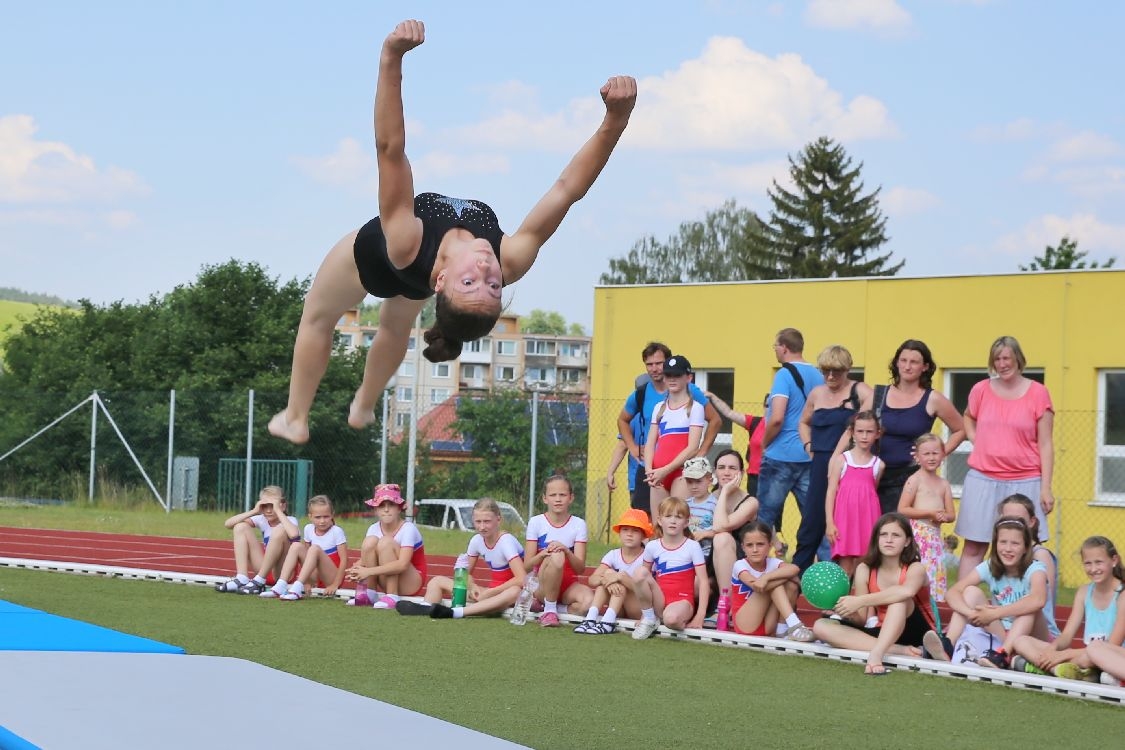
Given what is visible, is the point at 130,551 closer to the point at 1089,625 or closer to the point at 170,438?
the point at 170,438

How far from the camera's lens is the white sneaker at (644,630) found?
285 inches

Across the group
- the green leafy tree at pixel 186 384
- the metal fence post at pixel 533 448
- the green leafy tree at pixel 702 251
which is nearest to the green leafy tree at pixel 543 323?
the green leafy tree at pixel 702 251

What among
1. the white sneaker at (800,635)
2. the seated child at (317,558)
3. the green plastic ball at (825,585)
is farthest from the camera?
the seated child at (317,558)

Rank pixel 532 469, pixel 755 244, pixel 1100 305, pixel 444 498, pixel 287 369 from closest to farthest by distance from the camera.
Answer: pixel 1100 305, pixel 532 469, pixel 444 498, pixel 287 369, pixel 755 244

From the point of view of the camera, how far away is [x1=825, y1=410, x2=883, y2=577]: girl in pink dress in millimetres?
7141

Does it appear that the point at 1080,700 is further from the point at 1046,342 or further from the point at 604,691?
the point at 1046,342

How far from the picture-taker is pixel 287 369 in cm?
2572

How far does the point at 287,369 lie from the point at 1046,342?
15745 mm

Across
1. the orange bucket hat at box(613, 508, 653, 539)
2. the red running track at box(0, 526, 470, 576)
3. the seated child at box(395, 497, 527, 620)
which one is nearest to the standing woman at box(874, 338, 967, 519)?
the orange bucket hat at box(613, 508, 653, 539)

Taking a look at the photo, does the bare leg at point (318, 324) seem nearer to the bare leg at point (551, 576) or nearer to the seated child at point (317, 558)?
the bare leg at point (551, 576)

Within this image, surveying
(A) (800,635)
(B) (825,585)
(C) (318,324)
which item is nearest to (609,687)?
(B) (825,585)

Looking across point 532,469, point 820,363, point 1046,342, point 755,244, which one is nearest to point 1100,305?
point 1046,342

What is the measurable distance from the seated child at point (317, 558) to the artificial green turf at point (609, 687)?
2.59 feet

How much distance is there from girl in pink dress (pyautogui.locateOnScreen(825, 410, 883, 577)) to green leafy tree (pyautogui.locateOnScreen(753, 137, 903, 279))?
37.7 metres
